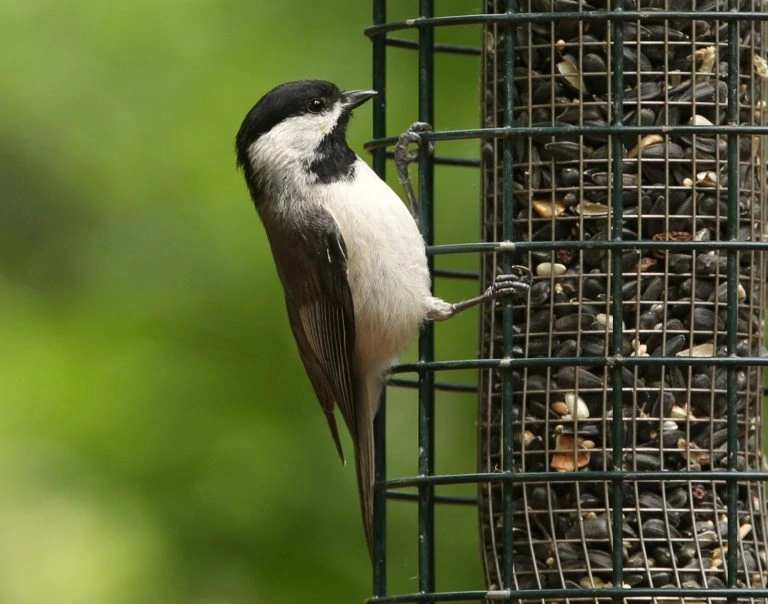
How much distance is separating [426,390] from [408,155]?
111cm

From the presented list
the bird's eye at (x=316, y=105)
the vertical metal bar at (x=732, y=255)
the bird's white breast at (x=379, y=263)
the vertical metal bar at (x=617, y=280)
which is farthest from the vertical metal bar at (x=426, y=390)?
the vertical metal bar at (x=732, y=255)

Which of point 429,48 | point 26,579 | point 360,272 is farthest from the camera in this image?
point 26,579

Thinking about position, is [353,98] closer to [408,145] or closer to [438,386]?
[408,145]

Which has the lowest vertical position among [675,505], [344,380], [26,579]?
[26,579]

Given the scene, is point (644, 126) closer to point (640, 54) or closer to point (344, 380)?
point (640, 54)

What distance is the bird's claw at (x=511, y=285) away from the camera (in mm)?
6066

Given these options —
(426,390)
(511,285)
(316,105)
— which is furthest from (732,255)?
(316,105)

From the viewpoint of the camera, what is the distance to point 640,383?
19.8ft

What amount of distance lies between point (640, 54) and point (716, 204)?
66cm

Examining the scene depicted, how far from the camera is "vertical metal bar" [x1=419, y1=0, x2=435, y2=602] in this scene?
618 cm

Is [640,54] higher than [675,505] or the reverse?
higher

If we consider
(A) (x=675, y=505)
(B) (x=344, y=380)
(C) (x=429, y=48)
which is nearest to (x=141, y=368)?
(B) (x=344, y=380)

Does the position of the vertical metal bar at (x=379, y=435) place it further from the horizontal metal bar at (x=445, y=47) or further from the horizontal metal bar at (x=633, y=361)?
the horizontal metal bar at (x=633, y=361)

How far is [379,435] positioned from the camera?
685 centimetres
